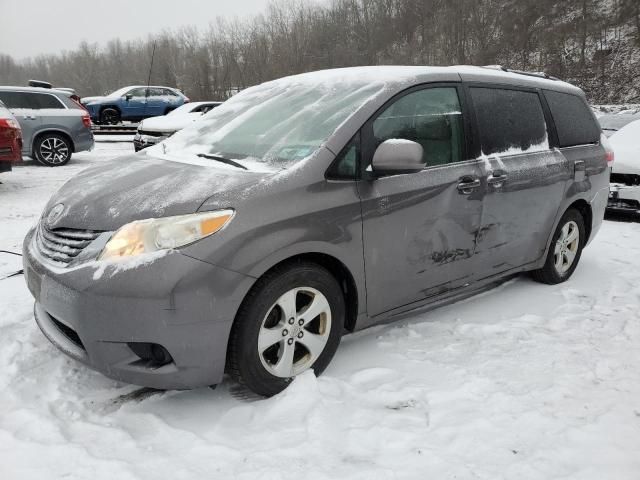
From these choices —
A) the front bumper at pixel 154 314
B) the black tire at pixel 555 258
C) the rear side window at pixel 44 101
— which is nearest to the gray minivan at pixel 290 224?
the front bumper at pixel 154 314

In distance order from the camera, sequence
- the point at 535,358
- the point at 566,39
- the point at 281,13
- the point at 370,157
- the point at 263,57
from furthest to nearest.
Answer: the point at 281,13
the point at 263,57
the point at 566,39
the point at 535,358
the point at 370,157

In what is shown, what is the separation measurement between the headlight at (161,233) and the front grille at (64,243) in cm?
17

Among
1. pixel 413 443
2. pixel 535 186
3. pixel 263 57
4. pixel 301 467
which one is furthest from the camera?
pixel 263 57

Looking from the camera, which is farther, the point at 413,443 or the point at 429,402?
the point at 429,402

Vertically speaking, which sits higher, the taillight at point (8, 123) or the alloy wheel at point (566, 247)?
the taillight at point (8, 123)

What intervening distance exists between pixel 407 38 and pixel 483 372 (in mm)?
56079

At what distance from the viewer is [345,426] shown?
2.50 m

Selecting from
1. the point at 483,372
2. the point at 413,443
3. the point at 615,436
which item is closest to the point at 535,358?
the point at 483,372

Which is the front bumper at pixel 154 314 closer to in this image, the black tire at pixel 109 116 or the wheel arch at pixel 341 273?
the wheel arch at pixel 341 273

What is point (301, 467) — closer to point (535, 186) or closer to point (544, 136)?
point (535, 186)

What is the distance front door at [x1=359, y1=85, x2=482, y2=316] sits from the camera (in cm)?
300

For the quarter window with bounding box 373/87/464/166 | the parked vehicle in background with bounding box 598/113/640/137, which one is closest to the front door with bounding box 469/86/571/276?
the quarter window with bounding box 373/87/464/166

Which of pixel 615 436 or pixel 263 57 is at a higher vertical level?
pixel 263 57

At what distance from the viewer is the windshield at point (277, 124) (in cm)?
299
